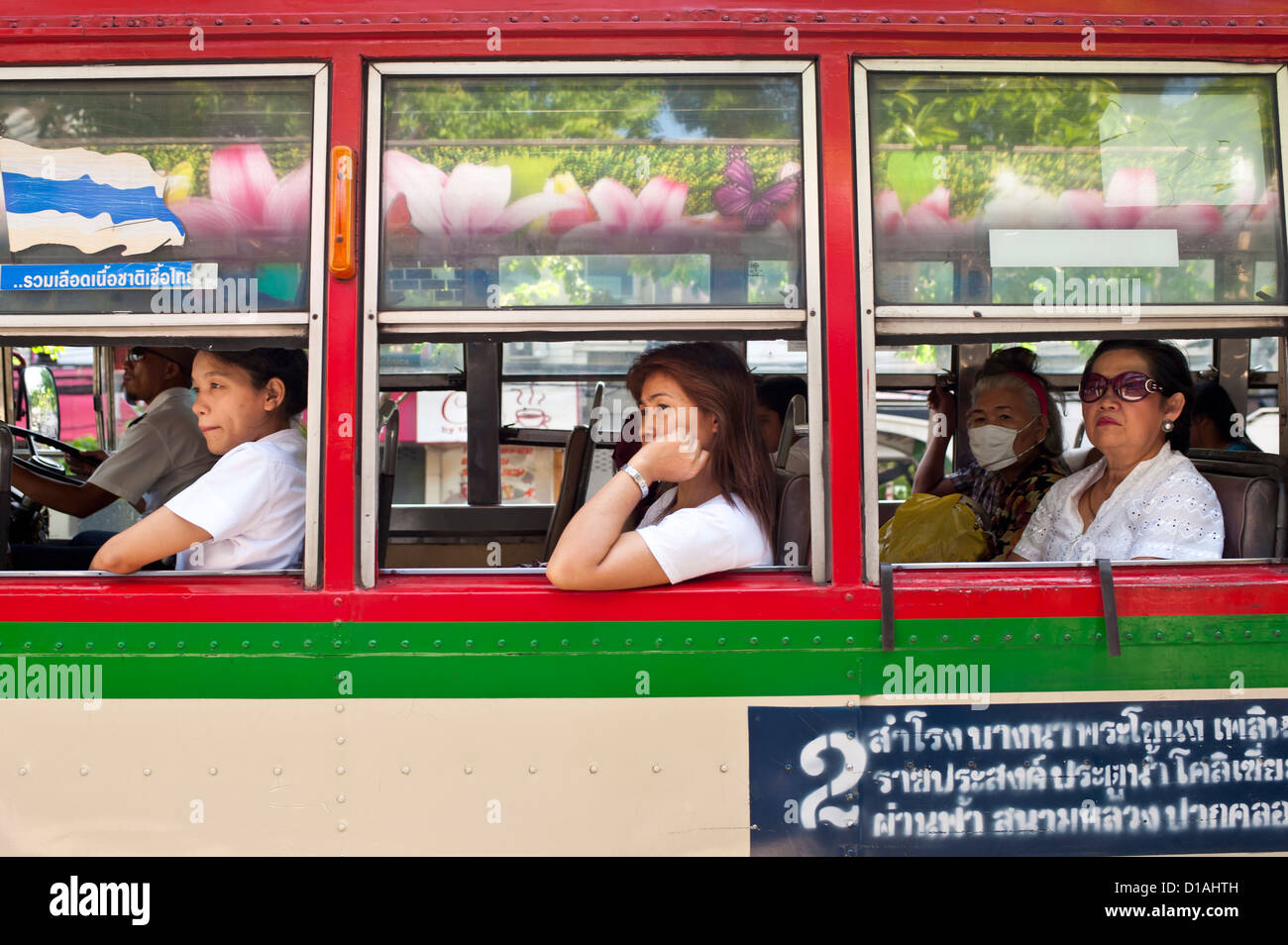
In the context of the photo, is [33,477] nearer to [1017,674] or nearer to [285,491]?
[285,491]

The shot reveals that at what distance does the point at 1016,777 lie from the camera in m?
2.05

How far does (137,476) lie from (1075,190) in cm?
281

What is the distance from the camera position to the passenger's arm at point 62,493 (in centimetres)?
319

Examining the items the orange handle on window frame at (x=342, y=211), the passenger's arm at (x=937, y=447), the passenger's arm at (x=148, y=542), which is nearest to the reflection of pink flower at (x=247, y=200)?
the orange handle on window frame at (x=342, y=211)

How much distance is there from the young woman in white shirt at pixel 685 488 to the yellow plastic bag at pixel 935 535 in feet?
1.78

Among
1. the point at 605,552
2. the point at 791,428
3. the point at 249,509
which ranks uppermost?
the point at 791,428

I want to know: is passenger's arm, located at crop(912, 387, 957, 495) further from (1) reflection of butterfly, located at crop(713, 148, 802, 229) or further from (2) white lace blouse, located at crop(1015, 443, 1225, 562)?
(1) reflection of butterfly, located at crop(713, 148, 802, 229)

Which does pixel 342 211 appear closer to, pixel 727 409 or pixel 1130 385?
pixel 727 409

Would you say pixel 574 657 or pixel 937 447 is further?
pixel 937 447

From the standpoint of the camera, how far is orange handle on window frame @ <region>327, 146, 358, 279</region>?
196 cm

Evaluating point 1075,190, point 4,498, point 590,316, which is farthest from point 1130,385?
point 4,498

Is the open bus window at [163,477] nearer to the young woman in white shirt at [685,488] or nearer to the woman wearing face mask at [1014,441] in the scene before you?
the young woman in white shirt at [685,488]

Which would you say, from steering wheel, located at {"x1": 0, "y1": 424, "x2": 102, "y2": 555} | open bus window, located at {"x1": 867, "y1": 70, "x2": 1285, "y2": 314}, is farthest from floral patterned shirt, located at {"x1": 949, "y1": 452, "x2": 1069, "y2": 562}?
steering wheel, located at {"x1": 0, "y1": 424, "x2": 102, "y2": 555}

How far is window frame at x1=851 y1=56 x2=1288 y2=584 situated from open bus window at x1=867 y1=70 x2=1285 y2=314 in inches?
0.8
